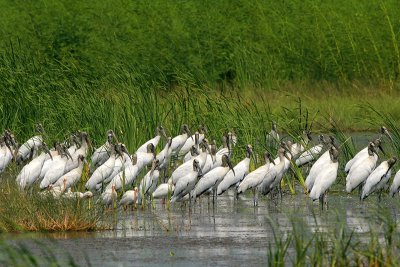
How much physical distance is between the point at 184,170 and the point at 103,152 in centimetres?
163

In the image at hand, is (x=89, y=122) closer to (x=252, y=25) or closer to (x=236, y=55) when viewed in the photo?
(x=236, y=55)

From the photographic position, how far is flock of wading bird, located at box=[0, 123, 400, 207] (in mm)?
13914

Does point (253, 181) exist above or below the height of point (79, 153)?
below

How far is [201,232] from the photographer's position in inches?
470

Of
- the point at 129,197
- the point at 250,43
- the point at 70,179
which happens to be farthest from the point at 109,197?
the point at 250,43

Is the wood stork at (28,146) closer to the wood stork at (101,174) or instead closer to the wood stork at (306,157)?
the wood stork at (101,174)

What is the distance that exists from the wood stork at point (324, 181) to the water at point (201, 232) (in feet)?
0.46

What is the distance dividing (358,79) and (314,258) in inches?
684

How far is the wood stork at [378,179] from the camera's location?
13.9 metres

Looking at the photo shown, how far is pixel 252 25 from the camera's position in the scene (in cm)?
2681

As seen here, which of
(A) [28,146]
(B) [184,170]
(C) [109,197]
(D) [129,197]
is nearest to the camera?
(C) [109,197]

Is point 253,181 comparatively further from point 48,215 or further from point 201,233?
point 48,215

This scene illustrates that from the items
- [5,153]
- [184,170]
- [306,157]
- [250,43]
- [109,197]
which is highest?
[250,43]

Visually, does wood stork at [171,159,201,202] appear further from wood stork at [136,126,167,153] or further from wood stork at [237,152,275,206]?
wood stork at [136,126,167,153]
